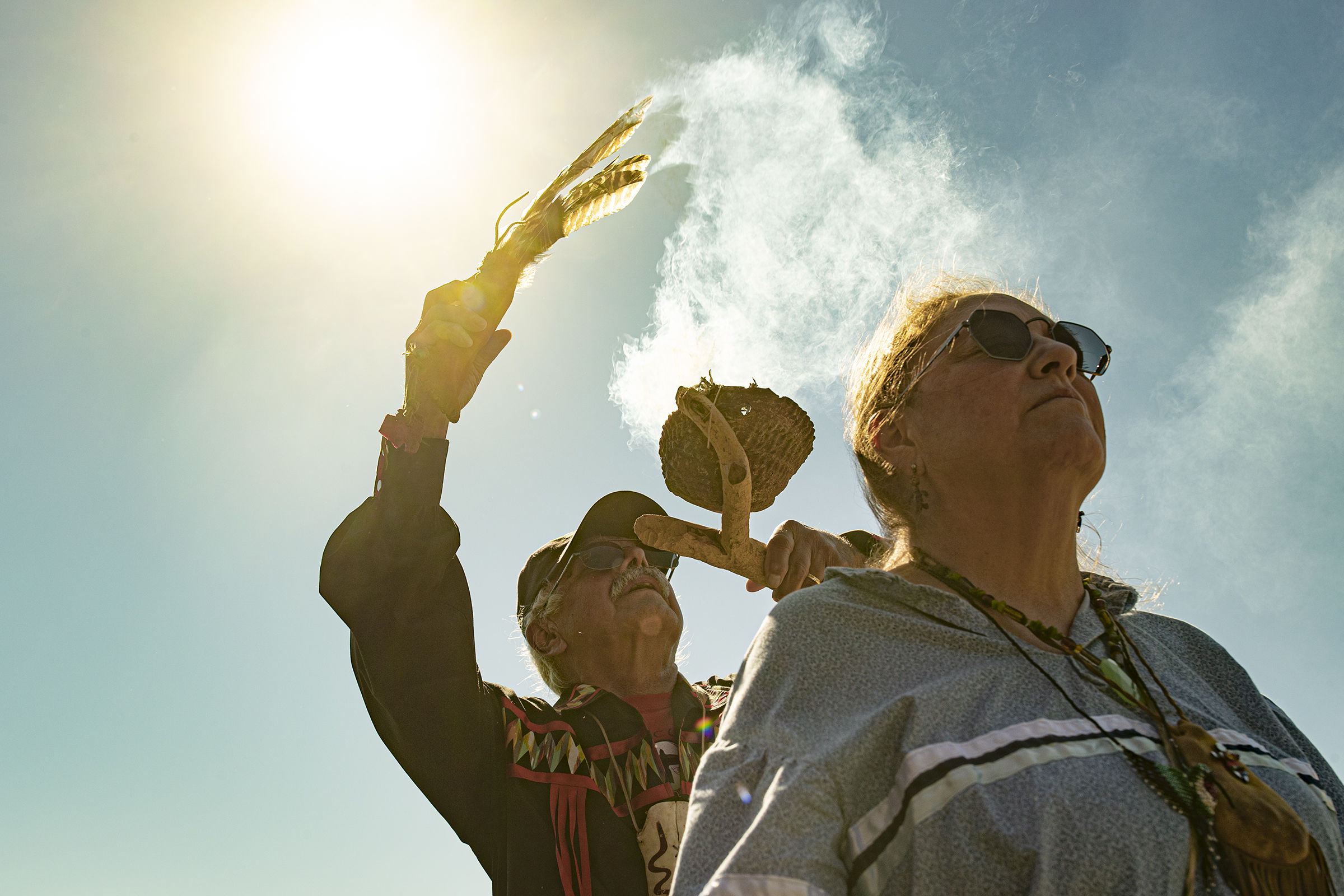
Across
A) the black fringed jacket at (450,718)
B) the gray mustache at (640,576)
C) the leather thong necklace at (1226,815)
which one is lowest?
the leather thong necklace at (1226,815)

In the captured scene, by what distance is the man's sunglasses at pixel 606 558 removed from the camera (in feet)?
13.2

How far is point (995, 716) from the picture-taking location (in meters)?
1.35

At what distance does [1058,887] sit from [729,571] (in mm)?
1320

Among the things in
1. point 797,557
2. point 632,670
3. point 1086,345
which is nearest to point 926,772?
point 797,557

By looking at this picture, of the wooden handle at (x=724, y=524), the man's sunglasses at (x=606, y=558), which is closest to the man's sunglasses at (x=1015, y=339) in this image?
the wooden handle at (x=724, y=524)

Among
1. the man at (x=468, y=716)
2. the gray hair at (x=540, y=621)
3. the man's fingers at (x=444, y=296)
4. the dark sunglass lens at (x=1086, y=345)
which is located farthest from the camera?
the gray hair at (x=540, y=621)

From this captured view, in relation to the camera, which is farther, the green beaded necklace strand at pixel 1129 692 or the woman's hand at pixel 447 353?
the woman's hand at pixel 447 353

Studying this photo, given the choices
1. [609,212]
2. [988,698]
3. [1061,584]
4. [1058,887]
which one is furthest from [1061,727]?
[609,212]

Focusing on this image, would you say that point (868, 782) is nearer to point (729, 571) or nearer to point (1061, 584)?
point (1061, 584)

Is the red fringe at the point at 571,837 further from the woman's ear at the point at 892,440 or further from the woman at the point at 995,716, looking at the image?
the woman's ear at the point at 892,440

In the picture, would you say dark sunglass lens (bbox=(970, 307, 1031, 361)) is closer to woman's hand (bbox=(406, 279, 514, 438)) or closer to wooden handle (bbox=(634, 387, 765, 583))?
wooden handle (bbox=(634, 387, 765, 583))

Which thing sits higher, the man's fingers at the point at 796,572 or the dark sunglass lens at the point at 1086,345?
the dark sunglass lens at the point at 1086,345

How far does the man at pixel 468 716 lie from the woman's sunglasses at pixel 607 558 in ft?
2.16

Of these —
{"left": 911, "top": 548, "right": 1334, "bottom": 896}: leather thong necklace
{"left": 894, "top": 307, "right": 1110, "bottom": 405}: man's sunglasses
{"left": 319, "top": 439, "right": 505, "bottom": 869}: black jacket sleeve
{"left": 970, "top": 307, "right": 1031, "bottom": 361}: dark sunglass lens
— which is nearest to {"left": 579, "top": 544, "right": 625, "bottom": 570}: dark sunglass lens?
{"left": 319, "top": 439, "right": 505, "bottom": 869}: black jacket sleeve
